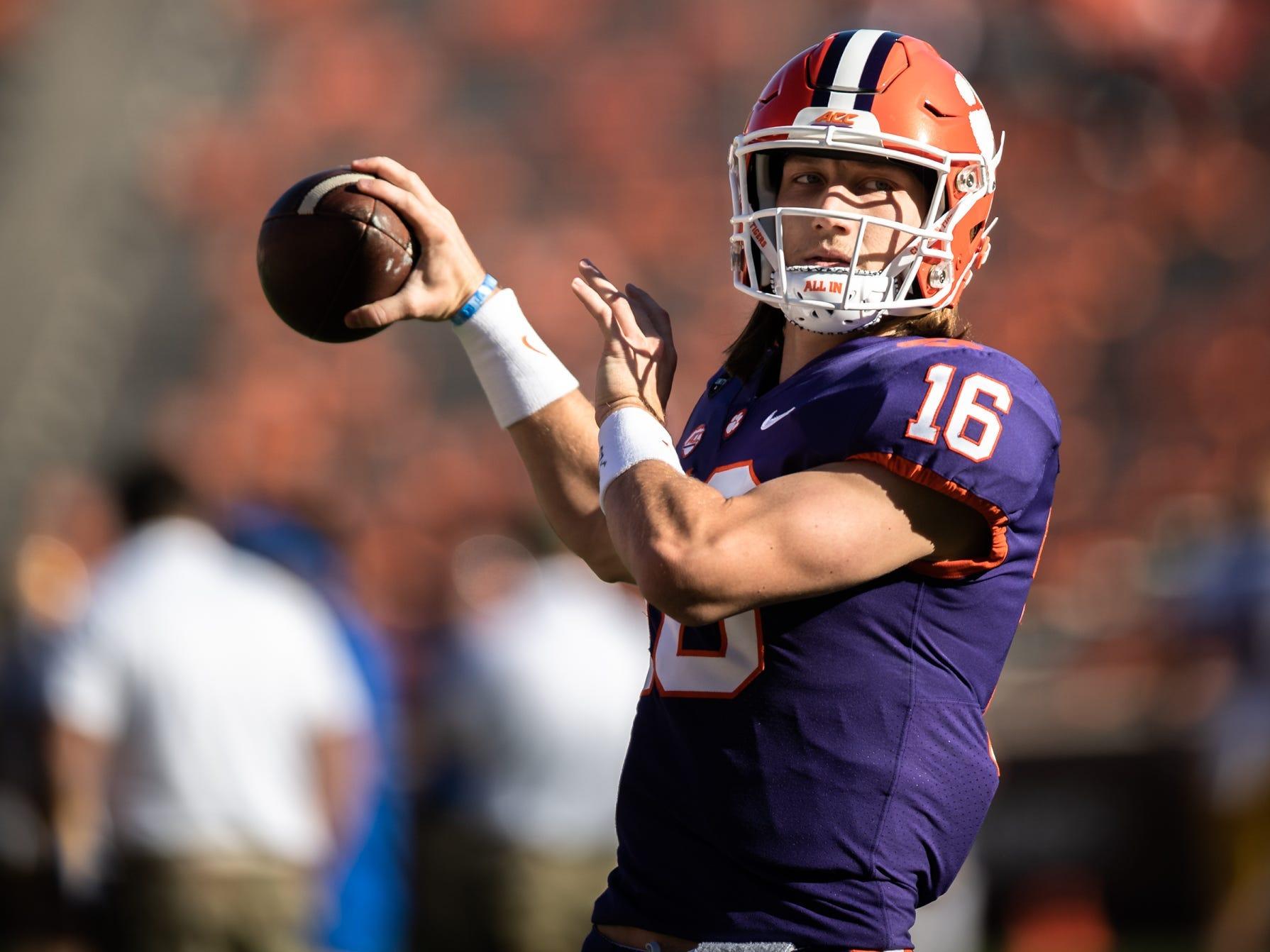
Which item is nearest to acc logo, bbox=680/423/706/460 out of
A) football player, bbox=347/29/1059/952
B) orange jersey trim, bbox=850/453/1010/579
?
football player, bbox=347/29/1059/952

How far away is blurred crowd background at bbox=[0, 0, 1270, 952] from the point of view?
219 inches

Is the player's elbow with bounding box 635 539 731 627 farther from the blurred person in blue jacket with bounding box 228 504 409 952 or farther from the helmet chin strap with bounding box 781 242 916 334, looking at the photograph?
the blurred person in blue jacket with bounding box 228 504 409 952

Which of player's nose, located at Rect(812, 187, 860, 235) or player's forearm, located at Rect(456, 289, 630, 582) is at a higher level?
player's nose, located at Rect(812, 187, 860, 235)

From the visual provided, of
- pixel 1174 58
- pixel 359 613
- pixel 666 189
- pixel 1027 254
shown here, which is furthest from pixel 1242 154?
pixel 359 613

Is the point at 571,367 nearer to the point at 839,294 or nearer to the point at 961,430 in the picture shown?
the point at 839,294

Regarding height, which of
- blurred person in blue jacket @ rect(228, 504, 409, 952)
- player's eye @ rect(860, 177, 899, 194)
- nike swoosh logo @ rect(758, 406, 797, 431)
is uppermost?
player's eye @ rect(860, 177, 899, 194)

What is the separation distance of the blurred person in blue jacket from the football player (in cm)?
327

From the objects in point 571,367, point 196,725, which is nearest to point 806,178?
point 196,725

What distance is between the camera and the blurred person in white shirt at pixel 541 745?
5402mm

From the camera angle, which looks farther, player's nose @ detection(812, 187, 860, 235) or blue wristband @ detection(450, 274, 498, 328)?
blue wristband @ detection(450, 274, 498, 328)

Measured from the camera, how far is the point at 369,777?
5.21 metres

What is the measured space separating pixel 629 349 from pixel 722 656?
437 mm

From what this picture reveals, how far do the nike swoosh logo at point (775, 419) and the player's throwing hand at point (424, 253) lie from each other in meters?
0.59

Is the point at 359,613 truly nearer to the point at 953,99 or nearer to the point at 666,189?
the point at 953,99
